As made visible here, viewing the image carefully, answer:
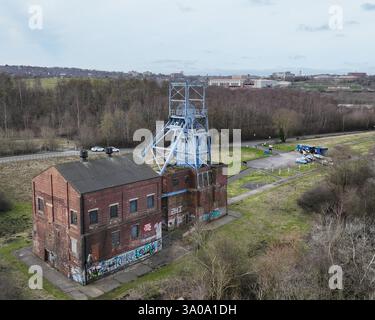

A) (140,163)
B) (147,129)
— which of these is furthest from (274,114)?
(140,163)

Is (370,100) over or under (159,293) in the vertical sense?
over

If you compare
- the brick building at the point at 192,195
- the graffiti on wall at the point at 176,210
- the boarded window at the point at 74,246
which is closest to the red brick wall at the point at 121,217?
the boarded window at the point at 74,246

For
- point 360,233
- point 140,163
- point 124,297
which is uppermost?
point 140,163

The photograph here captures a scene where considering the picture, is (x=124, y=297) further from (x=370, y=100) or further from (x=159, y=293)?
(x=370, y=100)

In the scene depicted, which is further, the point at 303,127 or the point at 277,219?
the point at 303,127

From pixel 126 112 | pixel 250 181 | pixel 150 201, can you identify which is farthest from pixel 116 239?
pixel 126 112

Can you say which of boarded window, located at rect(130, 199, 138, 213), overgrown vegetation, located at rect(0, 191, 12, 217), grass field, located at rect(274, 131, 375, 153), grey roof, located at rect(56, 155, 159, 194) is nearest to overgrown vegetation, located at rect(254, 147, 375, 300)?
boarded window, located at rect(130, 199, 138, 213)

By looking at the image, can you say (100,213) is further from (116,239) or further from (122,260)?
(122,260)
